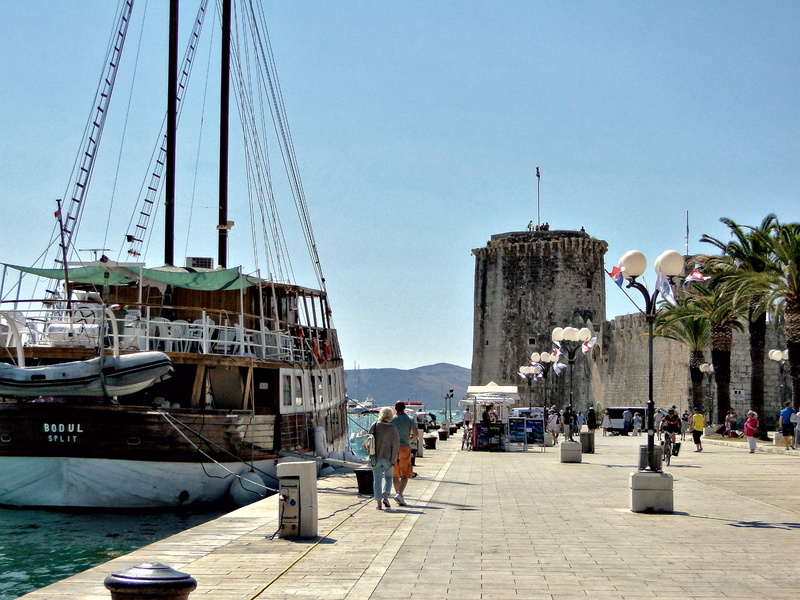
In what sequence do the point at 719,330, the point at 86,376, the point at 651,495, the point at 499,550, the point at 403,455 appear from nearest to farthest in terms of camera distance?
the point at 499,550 → the point at 651,495 → the point at 403,455 → the point at 86,376 → the point at 719,330

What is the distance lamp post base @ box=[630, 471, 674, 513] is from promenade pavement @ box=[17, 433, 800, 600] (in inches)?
8.7

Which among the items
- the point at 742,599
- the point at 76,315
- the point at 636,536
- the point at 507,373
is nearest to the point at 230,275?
the point at 76,315

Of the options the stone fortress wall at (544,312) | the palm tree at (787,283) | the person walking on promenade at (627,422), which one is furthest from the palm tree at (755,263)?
the stone fortress wall at (544,312)

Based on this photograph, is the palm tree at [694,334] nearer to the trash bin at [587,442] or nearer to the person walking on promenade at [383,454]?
the trash bin at [587,442]

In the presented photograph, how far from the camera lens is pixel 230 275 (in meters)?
20.2

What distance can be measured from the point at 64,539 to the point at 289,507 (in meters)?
6.01

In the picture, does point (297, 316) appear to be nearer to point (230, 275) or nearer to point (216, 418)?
point (230, 275)

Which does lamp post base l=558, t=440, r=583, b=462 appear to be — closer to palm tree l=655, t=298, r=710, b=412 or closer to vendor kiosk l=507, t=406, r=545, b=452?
vendor kiosk l=507, t=406, r=545, b=452

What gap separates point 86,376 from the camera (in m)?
16.4

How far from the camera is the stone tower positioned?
6191cm

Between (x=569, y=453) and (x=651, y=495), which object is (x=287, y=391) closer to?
(x=569, y=453)

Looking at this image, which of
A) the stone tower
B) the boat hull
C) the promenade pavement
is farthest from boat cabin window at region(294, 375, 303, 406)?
the stone tower

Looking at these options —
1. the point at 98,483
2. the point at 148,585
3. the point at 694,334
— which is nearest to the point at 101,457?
the point at 98,483

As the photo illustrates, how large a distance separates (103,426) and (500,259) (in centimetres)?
4880
